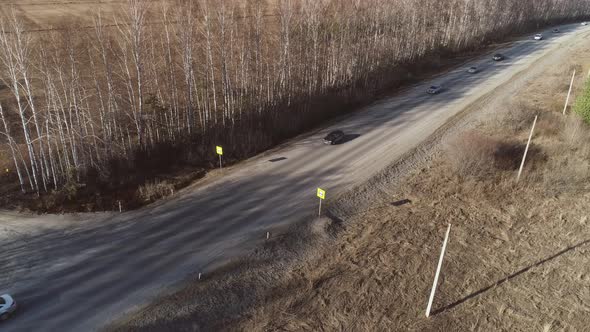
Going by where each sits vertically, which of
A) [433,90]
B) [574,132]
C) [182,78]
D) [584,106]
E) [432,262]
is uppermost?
[182,78]

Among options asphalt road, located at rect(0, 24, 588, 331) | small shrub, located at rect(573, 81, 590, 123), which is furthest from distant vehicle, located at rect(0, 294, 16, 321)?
small shrub, located at rect(573, 81, 590, 123)

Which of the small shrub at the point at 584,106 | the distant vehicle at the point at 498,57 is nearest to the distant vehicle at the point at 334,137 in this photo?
the small shrub at the point at 584,106

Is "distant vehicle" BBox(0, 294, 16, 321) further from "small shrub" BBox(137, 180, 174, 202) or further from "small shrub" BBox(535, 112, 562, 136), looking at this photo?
"small shrub" BBox(535, 112, 562, 136)

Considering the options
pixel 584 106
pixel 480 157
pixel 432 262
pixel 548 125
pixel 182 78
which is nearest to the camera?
pixel 432 262

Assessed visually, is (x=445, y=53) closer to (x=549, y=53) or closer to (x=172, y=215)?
(x=549, y=53)

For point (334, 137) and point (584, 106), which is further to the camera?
point (584, 106)

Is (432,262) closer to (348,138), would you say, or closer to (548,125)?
(348,138)

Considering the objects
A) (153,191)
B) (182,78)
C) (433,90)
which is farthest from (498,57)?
(153,191)
